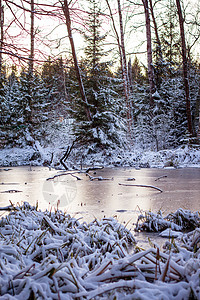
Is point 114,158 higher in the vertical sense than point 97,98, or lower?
lower

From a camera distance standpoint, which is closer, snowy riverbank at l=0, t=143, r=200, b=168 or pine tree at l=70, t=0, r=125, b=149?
snowy riverbank at l=0, t=143, r=200, b=168

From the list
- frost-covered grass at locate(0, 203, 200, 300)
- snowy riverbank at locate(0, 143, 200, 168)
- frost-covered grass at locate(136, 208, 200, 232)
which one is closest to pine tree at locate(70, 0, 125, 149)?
snowy riverbank at locate(0, 143, 200, 168)

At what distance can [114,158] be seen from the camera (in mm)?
9961

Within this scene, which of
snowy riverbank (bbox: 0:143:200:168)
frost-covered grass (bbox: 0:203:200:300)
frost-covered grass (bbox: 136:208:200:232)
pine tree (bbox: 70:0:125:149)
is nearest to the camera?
frost-covered grass (bbox: 0:203:200:300)

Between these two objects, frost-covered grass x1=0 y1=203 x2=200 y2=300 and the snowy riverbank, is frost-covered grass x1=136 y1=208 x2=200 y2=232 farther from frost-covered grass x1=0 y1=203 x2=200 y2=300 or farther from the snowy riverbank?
the snowy riverbank

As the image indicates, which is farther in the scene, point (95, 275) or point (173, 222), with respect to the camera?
point (173, 222)

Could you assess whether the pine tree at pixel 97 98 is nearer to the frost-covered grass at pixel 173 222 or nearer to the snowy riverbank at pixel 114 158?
the snowy riverbank at pixel 114 158

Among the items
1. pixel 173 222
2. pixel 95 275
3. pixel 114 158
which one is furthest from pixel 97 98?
pixel 95 275

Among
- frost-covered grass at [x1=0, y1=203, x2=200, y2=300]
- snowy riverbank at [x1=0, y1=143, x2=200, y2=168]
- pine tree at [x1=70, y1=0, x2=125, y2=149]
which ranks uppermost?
pine tree at [x1=70, y1=0, x2=125, y2=149]

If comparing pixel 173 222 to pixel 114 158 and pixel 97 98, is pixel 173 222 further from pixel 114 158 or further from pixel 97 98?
pixel 97 98

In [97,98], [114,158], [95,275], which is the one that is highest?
[97,98]

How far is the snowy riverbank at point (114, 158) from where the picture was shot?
8.75 m

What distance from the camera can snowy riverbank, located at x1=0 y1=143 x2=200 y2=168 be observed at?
8.75m

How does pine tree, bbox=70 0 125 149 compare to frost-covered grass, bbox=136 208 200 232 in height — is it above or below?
above
